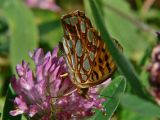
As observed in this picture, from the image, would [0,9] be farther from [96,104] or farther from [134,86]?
[134,86]

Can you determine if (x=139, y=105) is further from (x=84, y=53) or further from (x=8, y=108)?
(x=8, y=108)

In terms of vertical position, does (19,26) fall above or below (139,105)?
below

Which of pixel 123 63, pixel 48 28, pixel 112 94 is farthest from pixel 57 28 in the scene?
pixel 123 63

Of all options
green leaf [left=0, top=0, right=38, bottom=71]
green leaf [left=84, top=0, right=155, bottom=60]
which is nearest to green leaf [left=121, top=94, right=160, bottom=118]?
green leaf [left=0, top=0, right=38, bottom=71]

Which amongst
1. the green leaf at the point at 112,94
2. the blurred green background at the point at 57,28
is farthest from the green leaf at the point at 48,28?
the green leaf at the point at 112,94

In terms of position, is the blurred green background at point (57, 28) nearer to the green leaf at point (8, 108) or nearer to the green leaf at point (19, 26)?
the green leaf at point (19, 26)

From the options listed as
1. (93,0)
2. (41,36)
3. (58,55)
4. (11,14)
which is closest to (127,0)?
(41,36)
